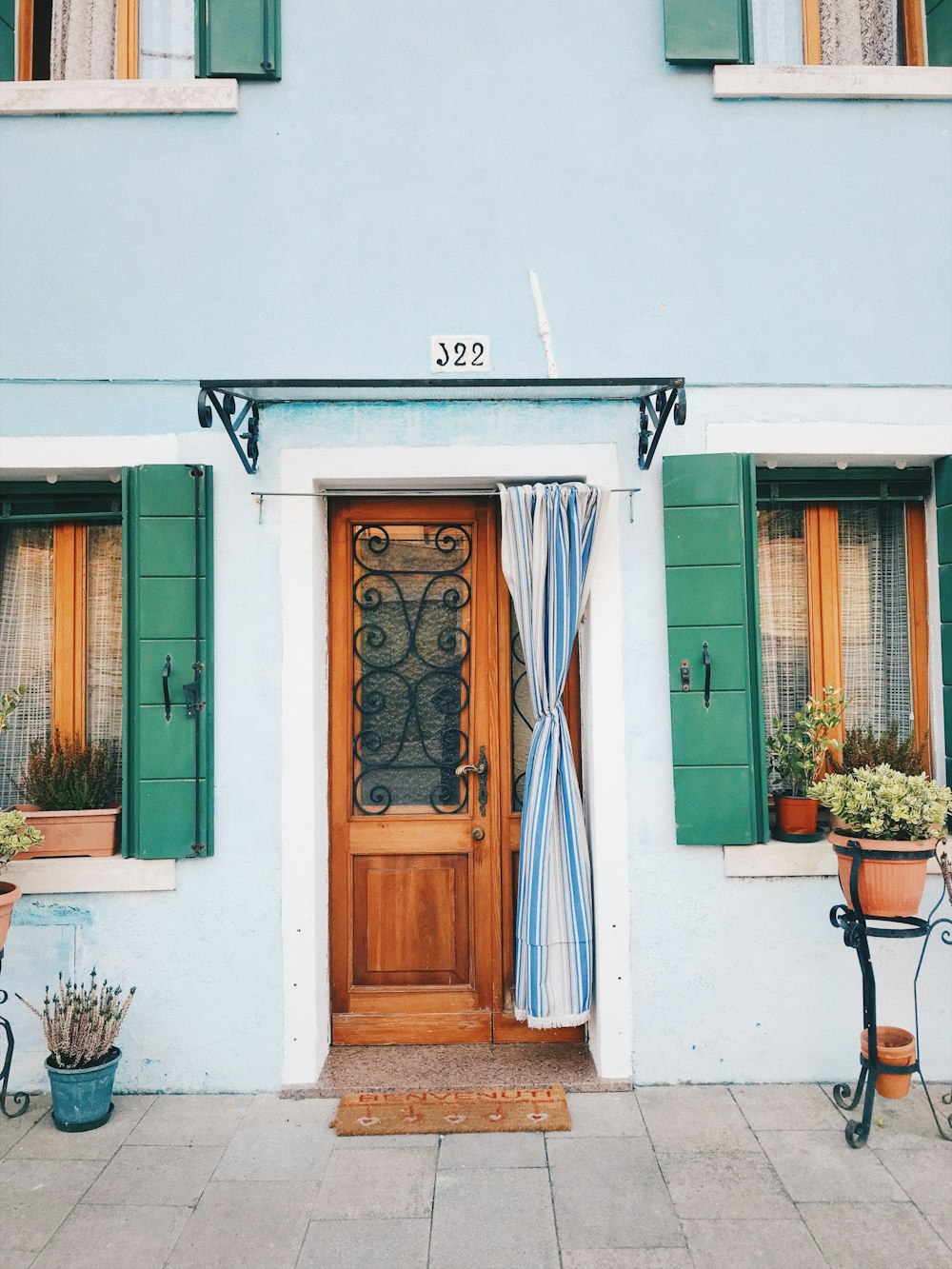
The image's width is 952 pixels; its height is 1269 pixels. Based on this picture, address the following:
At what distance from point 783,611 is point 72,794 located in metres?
3.20

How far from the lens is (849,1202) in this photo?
2.98 m

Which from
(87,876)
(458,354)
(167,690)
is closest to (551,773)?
(167,690)

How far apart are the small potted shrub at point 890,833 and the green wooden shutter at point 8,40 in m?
4.71

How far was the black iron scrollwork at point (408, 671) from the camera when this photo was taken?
4.09 meters

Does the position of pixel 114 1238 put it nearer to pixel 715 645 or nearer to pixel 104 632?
pixel 104 632

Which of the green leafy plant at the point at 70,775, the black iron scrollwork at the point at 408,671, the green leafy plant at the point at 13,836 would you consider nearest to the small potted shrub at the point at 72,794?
the green leafy plant at the point at 70,775

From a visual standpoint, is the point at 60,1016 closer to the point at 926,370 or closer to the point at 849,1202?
the point at 849,1202

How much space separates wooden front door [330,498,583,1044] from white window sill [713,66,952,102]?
2.05 m

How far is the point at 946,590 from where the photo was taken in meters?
3.91

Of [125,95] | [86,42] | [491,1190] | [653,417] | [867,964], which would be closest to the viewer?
[491,1190]

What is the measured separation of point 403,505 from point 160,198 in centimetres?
166

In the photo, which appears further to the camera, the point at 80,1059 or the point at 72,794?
the point at 72,794

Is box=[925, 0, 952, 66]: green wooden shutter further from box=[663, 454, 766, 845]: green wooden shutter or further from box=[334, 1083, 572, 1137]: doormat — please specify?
box=[334, 1083, 572, 1137]: doormat

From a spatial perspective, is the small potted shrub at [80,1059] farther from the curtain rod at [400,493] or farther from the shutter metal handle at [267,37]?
the shutter metal handle at [267,37]
